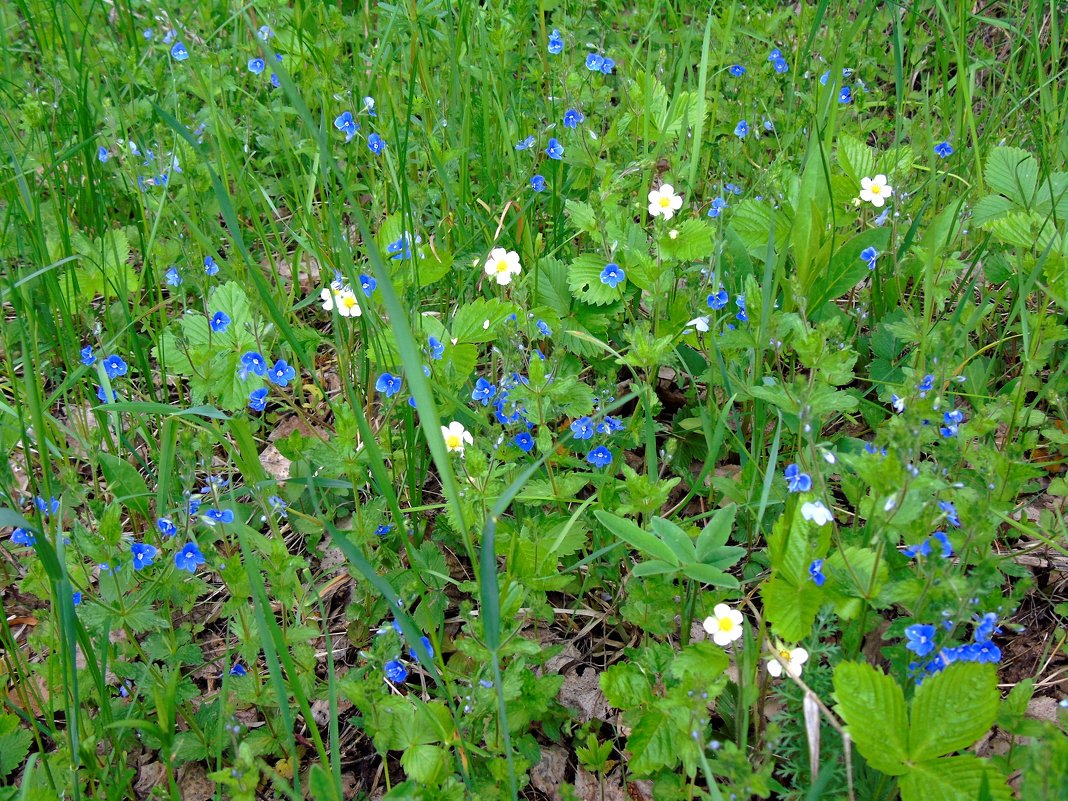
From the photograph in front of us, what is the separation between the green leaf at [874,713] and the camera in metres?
1.67

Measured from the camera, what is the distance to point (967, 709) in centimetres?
167

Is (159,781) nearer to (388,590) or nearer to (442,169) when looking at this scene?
(388,590)

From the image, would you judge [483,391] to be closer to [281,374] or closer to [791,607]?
[281,374]

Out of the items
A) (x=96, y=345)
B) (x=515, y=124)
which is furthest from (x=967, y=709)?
(x=96, y=345)

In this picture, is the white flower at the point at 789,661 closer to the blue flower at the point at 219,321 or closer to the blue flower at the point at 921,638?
the blue flower at the point at 921,638

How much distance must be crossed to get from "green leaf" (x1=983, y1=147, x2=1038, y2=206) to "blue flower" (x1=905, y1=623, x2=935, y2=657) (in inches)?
59.7

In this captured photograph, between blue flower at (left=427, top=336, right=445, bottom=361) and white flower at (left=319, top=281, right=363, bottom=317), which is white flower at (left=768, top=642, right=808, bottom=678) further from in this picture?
white flower at (left=319, top=281, right=363, bottom=317)

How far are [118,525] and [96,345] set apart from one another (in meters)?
1.28

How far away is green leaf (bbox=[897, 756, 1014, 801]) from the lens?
5.31 feet

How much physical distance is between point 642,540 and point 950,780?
71 cm

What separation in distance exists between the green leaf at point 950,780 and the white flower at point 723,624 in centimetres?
36

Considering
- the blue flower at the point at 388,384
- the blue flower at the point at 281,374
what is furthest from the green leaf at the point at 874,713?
the blue flower at the point at 281,374

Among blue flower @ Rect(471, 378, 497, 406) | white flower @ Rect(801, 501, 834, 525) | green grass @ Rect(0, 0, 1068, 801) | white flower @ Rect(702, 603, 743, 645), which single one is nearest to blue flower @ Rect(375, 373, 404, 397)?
green grass @ Rect(0, 0, 1068, 801)

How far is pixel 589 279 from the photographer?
8.91ft
